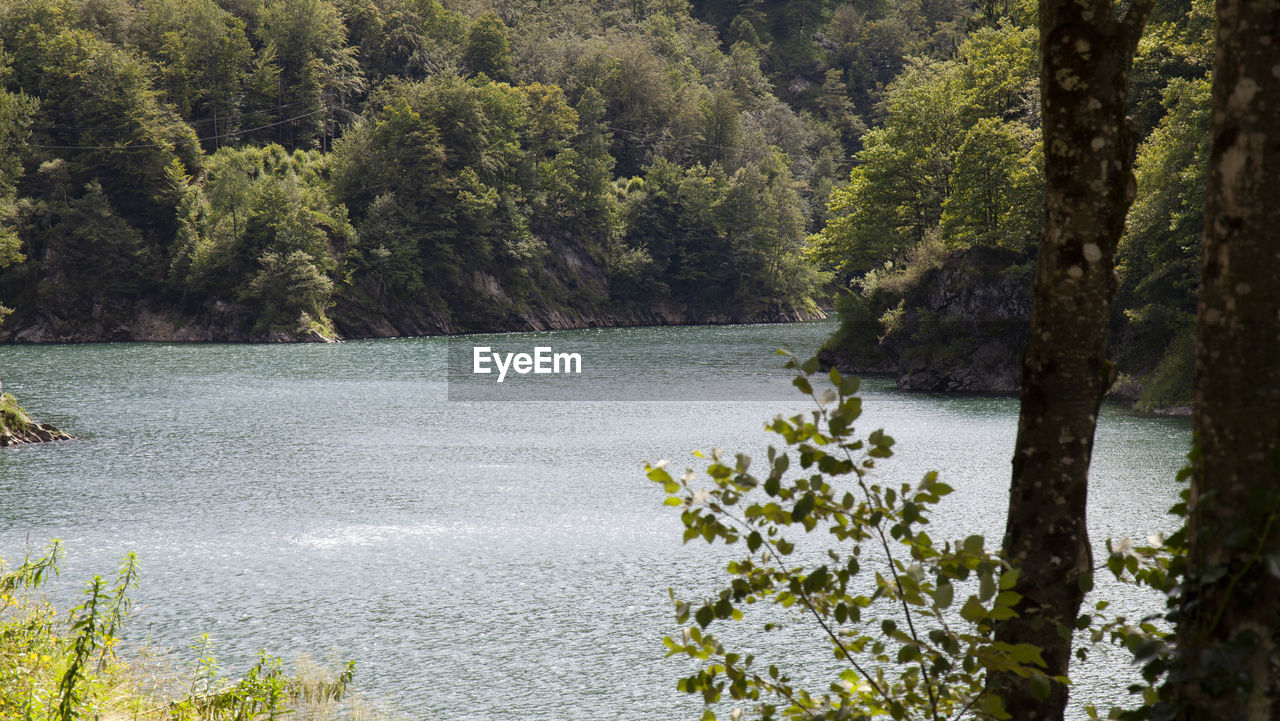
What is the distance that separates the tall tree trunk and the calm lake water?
7032 millimetres

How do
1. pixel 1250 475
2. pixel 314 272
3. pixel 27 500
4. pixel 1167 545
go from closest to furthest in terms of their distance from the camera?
→ pixel 1250 475, pixel 1167 545, pixel 27 500, pixel 314 272

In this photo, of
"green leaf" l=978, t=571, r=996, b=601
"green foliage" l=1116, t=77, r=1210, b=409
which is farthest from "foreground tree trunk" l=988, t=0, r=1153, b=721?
"green foliage" l=1116, t=77, r=1210, b=409

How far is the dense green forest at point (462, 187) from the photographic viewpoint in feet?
141

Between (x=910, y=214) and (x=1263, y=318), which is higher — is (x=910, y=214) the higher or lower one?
the higher one

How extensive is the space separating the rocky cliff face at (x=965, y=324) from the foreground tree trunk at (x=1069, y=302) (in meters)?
33.3

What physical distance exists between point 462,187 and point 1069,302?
75.7 meters

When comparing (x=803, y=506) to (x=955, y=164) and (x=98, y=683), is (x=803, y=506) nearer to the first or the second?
(x=98, y=683)

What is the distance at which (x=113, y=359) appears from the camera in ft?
165

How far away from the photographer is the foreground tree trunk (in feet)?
11.1

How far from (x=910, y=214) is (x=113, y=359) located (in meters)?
37.9

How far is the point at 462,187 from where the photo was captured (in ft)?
252

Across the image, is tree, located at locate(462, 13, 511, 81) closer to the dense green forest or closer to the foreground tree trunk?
the dense green forest

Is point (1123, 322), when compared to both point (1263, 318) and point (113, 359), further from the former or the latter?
point (113, 359)

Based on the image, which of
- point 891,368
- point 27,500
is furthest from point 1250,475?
point 891,368
